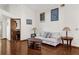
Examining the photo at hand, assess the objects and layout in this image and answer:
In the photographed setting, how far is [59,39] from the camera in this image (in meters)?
2.22

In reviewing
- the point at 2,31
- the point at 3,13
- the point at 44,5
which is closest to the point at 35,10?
the point at 44,5

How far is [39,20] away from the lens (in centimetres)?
231

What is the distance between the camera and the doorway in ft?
7.34

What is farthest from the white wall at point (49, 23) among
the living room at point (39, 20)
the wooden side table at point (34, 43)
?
the wooden side table at point (34, 43)

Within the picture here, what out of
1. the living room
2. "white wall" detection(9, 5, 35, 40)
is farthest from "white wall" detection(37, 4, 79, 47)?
"white wall" detection(9, 5, 35, 40)

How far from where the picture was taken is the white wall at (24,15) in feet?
7.28

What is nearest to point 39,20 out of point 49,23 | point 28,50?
point 49,23

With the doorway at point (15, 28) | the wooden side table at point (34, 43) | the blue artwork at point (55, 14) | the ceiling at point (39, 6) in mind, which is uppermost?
the ceiling at point (39, 6)

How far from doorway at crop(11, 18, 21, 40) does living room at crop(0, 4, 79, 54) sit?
6cm

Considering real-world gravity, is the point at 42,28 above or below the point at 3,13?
below

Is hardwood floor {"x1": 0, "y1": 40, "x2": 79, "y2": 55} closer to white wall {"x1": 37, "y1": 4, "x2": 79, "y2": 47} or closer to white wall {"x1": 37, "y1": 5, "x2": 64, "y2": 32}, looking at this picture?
white wall {"x1": 37, "y1": 4, "x2": 79, "y2": 47}

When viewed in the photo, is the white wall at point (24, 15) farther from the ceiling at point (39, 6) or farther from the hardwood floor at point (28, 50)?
the hardwood floor at point (28, 50)
